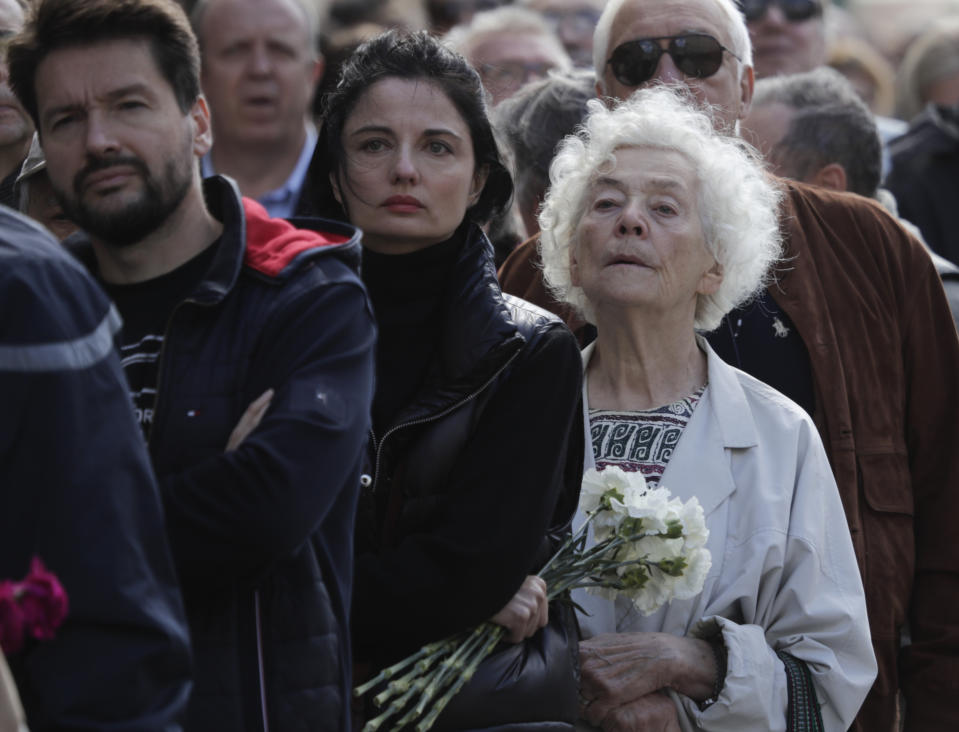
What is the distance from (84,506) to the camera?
2.24m

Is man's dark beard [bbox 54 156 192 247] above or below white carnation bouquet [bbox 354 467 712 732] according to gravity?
above

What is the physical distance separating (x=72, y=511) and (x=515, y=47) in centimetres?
523

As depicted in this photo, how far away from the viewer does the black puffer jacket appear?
10.7ft

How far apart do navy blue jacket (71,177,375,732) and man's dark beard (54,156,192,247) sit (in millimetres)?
133

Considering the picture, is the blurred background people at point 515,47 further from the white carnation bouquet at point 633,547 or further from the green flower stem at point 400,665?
the green flower stem at point 400,665

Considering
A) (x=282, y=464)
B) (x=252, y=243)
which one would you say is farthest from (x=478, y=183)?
(x=282, y=464)

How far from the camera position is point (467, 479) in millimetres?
3324

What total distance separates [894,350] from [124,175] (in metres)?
2.28

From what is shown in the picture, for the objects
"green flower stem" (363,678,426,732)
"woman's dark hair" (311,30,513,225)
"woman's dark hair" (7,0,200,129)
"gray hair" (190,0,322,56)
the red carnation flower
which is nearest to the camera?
the red carnation flower

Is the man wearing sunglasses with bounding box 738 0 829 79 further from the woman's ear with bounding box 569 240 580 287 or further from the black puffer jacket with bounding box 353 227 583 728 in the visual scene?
the black puffer jacket with bounding box 353 227 583 728

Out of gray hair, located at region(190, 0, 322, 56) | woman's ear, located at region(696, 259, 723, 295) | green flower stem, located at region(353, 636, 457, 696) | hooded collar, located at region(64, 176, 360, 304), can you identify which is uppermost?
gray hair, located at region(190, 0, 322, 56)

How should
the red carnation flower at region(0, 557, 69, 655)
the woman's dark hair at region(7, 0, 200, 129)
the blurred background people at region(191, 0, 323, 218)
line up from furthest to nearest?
the blurred background people at region(191, 0, 323, 218), the woman's dark hair at region(7, 0, 200, 129), the red carnation flower at region(0, 557, 69, 655)

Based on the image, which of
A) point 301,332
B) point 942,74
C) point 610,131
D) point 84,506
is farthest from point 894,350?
point 942,74

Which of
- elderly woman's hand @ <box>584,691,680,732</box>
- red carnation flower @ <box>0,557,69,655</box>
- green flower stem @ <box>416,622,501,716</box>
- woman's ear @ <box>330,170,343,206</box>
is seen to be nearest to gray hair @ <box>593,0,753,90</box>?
→ woman's ear @ <box>330,170,343,206</box>
